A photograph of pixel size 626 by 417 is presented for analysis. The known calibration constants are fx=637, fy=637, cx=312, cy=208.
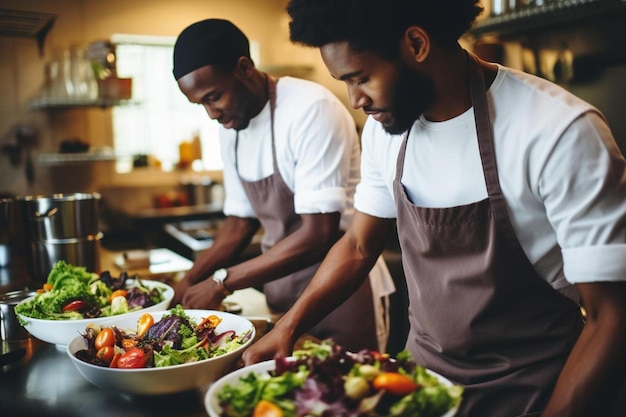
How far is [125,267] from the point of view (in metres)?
2.69

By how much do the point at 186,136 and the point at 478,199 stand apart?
14.7 feet

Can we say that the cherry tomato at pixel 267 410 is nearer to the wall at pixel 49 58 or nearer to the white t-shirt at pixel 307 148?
the white t-shirt at pixel 307 148

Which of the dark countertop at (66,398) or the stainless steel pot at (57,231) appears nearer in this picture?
the dark countertop at (66,398)

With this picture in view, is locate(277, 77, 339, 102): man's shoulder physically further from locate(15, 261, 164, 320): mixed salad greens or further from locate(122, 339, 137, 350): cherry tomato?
locate(122, 339, 137, 350): cherry tomato

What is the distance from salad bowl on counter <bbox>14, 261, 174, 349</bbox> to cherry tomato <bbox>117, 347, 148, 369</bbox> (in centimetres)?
29

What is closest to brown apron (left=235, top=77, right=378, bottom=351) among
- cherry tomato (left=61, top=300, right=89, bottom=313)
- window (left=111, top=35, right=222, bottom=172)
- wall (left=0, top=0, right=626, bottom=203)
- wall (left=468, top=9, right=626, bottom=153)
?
cherry tomato (left=61, top=300, right=89, bottom=313)

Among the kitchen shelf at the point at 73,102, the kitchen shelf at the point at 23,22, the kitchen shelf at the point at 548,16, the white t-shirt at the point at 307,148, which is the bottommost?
the white t-shirt at the point at 307,148

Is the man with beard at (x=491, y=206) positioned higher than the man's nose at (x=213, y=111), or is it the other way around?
the man's nose at (x=213, y=111)

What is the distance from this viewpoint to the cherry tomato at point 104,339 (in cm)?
126

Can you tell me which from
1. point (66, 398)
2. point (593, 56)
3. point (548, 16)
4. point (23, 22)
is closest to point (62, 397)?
point (66, 398)

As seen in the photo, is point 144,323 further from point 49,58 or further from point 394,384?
point 49,58

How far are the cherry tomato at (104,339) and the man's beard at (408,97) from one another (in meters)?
0.70

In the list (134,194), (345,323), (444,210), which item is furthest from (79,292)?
(134,194)

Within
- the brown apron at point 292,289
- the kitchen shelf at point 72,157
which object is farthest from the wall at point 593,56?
the kitchen shelf at point 72,157
